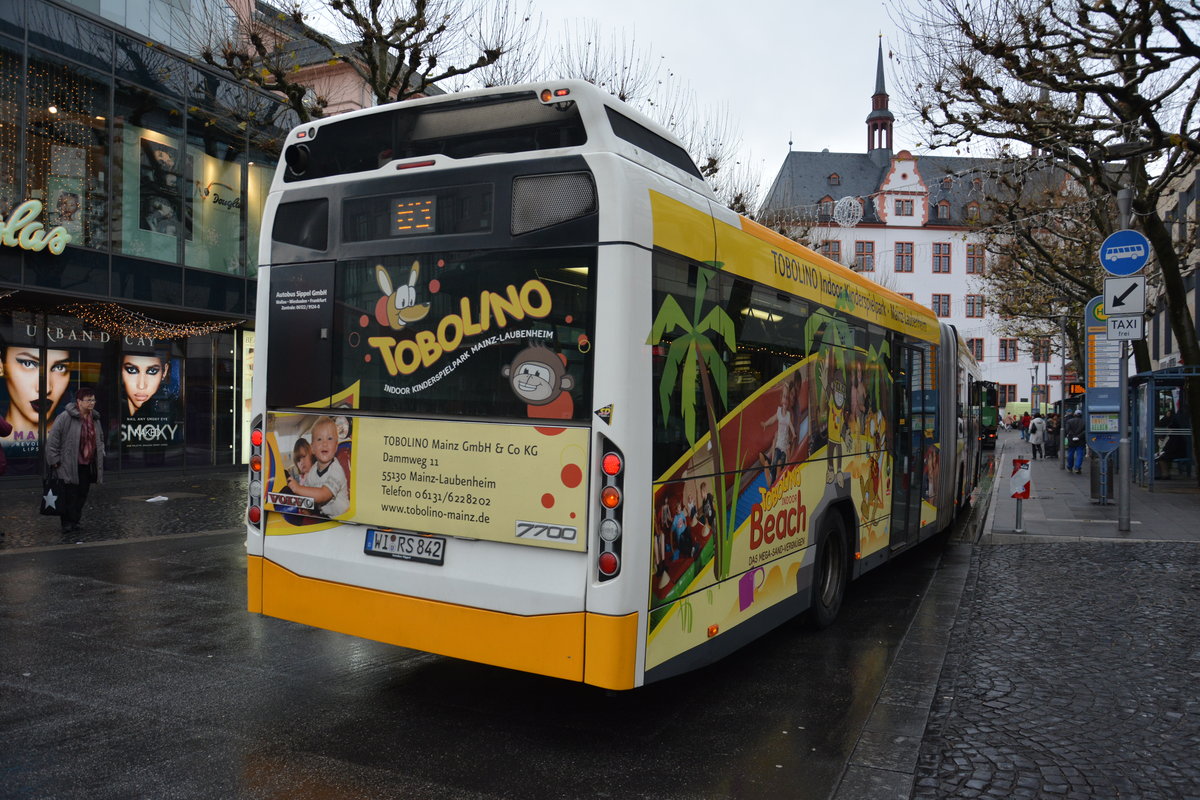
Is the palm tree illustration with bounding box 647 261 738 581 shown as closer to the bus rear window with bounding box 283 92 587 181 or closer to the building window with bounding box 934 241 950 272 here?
the bus rear window with bounding box 283 92 587 181

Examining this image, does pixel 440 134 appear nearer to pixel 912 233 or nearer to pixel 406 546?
pixel 406 546

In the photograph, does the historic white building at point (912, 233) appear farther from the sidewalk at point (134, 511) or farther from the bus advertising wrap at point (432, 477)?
the bus advertising wrap at point (432, 477)

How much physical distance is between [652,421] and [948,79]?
14.4 meters

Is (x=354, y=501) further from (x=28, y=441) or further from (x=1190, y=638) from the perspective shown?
(x=28, y=441)

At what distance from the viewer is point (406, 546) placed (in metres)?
4.77

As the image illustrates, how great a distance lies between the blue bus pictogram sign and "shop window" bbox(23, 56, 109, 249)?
55.7ft

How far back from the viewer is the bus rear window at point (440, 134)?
4.52 meters

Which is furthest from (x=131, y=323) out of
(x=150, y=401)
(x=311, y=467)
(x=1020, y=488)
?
(x=1020, y=488)

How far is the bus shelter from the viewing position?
61.3 feet

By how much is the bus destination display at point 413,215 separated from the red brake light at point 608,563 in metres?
1.88

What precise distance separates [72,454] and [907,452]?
9749mm

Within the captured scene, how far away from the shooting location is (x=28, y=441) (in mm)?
17297

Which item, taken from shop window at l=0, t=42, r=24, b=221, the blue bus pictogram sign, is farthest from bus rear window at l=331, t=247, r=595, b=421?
shop window at l=0, t=42, r=24, b=221

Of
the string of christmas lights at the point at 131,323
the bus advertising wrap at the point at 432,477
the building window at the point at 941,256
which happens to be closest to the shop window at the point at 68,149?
the string of christmas lights at the point at 131,323
